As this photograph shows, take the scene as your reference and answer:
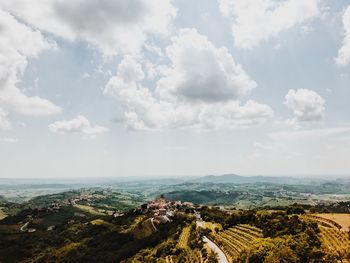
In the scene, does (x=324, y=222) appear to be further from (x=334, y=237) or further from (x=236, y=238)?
(x=236, y=238)

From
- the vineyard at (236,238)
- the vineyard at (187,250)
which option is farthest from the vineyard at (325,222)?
the vineyard at (187,250)

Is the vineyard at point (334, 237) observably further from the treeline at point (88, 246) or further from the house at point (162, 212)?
the house at point (162, 212)

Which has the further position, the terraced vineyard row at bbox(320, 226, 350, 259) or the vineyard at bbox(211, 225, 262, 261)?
the vineyard at bbox(211, 225, 262, 261)

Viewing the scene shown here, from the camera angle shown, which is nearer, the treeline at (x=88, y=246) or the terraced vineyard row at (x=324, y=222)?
the terraced vineyard row at (x=324, y=222)

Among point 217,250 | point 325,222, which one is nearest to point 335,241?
point 325,222

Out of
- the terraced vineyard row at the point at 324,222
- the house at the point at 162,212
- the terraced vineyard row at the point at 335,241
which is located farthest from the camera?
the house at the point at 162,212

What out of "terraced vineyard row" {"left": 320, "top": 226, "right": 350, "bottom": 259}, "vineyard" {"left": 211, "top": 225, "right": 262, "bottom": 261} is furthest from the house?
"terraced vineyard row" {"left": 320, "top": 226, "right": 350, "bottom": 259}

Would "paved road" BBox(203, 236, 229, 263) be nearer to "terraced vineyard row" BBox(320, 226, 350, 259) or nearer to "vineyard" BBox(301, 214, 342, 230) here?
"terraced vineyard row" BBox(320, 226, 350, 259)

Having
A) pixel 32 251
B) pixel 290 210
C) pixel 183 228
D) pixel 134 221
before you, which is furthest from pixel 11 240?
pixel 290 210
